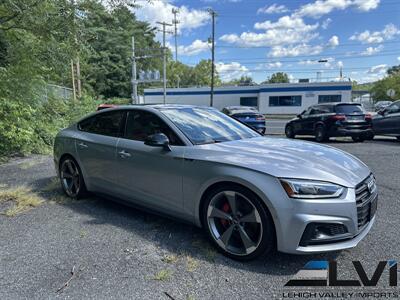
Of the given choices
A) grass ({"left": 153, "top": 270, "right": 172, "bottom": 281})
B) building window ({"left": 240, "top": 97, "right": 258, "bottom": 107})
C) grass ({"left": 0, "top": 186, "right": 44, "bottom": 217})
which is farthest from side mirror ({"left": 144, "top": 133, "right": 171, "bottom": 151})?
building window ({"left": 240, "top": 97, "right": 258, "bottom": 107})

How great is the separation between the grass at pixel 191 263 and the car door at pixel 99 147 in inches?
68.0

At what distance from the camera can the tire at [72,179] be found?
5.04 metres

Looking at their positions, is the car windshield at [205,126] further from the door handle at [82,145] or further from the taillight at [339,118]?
the taillight at [339,118]

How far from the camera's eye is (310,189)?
2.80 meters

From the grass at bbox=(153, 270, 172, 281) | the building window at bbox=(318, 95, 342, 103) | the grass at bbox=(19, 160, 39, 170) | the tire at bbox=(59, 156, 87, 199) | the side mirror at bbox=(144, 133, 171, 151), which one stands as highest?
the building window at bbox=(318, 95, 342, 103)

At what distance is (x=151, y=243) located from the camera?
3582 millimetres

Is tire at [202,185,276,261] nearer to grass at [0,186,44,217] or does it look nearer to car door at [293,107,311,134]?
grass at [0,186,44,217]

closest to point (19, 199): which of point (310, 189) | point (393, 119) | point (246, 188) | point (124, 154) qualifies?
point (124, 154)

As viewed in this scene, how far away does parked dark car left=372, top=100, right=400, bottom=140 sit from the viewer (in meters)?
11.6

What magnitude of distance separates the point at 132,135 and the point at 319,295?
2.83 metres

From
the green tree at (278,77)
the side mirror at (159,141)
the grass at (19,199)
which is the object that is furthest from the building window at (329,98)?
the green tree at (278,77)

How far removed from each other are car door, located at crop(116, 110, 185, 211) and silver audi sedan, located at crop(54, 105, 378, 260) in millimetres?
12

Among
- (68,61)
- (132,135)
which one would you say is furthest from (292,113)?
(132,135)

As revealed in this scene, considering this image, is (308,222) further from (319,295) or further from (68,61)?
(68,61)
